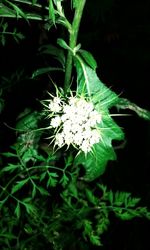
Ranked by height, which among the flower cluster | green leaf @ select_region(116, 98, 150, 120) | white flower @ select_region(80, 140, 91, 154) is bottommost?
white flower @ select_region(80, 140, 91, 154)

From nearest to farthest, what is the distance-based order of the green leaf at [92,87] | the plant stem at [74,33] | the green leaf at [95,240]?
1. the plant stem at [74,33]
2. the green leaf at [92,87]
3. the green leaf at [95,240]

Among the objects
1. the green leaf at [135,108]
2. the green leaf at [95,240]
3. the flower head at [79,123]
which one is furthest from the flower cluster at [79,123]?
the green leaf at [95,240]

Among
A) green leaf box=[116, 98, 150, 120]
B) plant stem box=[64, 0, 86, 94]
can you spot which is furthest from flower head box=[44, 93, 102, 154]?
green leaf box=[116, 98, 150, 120]

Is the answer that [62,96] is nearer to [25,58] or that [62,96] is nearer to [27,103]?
[27,103]

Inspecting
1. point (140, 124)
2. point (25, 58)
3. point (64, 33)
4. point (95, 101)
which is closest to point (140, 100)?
point (140, 124)

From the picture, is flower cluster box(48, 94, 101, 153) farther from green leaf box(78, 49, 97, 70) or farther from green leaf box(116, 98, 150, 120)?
green leaf box(116, 98, 150, 120)

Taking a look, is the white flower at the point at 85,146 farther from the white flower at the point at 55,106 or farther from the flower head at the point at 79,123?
the white flower at the point at 55,106

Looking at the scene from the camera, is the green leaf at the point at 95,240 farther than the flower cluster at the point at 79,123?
Yes

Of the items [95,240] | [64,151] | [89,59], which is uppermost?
[89,59]

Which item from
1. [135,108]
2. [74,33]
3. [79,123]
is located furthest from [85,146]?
[135,108]

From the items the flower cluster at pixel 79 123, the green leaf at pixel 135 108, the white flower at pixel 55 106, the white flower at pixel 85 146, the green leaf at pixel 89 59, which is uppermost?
the green leaf at pixel 89 59

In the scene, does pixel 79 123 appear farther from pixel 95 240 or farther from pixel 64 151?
pixel 95 240
